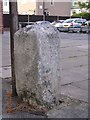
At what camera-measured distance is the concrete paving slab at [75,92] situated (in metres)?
6.48

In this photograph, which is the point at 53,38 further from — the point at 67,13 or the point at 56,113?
the point at 67,13

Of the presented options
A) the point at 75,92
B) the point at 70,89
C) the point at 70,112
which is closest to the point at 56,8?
the point at 70,89

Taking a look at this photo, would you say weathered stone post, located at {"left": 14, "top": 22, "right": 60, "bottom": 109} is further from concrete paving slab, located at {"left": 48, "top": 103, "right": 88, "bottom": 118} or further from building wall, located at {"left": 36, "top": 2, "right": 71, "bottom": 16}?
building wall, located at {"left": 36, "top": 2, "right": 71, "bottom": 16}

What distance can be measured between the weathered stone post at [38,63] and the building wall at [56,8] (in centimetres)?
6239

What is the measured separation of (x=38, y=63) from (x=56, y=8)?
66362 millimetres

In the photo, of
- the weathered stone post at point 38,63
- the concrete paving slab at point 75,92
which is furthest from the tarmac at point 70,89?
the weathered stone post at point 38,63

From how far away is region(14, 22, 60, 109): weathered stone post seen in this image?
5551mm

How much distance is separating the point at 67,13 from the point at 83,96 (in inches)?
2653

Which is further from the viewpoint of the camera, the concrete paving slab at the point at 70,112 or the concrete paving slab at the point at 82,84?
the concrete paving slab at the point at 82,84

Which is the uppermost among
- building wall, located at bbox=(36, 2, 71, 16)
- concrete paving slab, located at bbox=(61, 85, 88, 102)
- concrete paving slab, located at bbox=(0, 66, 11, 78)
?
building wall, located at bbox=(36, 2, 71, 16)

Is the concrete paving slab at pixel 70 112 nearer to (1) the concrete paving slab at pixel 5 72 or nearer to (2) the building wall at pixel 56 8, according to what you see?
(1) the concrete paving slab at pixel 5 72

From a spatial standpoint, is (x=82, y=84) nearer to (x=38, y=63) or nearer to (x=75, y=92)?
(x=75, y=92)

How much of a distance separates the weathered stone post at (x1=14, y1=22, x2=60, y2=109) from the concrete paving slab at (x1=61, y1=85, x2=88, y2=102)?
0.77m

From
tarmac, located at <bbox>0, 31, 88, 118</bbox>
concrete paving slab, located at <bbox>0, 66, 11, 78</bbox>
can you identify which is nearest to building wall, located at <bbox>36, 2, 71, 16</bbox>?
tarmac, located at <bbox>0, 31, 88, 118</bbox>
